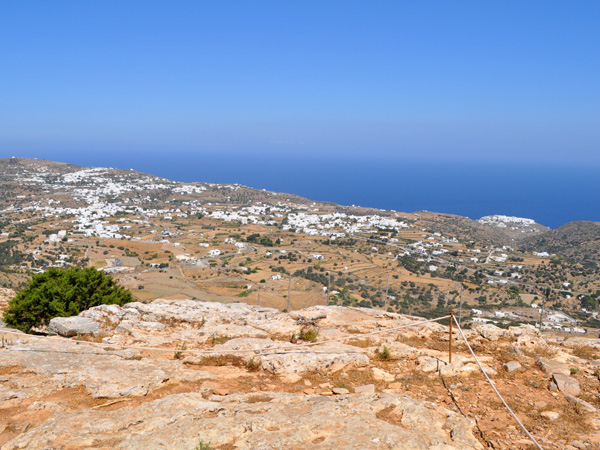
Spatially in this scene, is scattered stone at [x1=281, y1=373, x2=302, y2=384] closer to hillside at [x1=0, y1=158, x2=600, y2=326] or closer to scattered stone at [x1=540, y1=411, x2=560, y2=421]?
scattered stone at [x1=540, y1=411, x2=560, y2=421]

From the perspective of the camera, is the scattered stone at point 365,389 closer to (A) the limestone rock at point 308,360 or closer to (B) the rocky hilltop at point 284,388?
(B) the rocky hilltop at point 284,388

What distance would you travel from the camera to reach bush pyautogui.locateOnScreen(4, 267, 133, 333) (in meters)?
10.7

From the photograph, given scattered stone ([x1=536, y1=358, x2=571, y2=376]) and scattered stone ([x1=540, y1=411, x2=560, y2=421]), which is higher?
scattered stone ([x1=540, y1=411, x2=560, y2=421])

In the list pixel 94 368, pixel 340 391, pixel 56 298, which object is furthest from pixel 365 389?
pixel 56 298

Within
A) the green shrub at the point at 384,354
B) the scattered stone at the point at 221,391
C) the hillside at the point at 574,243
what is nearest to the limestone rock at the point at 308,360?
the green shrub at the point at 384,354

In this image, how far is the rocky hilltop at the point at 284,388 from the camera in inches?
189

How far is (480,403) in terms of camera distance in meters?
5.88

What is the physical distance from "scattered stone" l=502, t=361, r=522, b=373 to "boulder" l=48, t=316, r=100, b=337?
30.6 feet

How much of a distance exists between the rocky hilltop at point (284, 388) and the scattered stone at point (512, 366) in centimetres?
3

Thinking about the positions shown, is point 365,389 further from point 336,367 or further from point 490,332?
point 490,332

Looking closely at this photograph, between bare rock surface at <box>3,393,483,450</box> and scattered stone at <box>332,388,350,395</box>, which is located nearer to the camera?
bare rock surface at <box>3,393,483,450</box>

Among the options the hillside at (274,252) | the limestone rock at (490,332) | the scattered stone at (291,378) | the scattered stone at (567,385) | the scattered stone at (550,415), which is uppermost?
the scattered stone at (550,415)

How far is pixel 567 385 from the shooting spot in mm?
6344

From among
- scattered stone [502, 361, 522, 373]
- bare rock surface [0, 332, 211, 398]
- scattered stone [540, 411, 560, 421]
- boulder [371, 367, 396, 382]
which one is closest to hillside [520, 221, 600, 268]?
scattered stone [502, 361, 522, 373]
